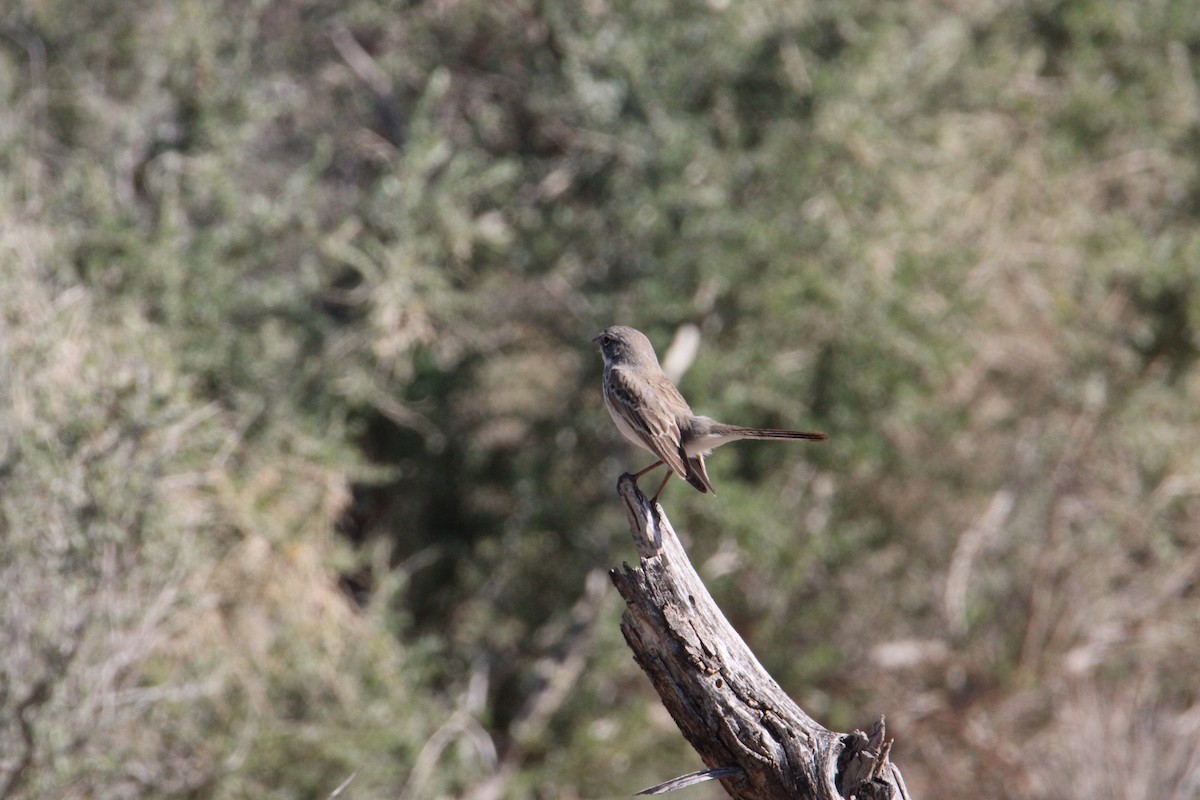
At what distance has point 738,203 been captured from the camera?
35.8 ft

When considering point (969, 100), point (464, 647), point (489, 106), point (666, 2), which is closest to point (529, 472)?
point (464, 647)

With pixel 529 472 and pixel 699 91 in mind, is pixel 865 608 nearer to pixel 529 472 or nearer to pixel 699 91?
pixel 529 472

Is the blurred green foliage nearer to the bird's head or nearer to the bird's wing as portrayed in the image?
the bird's head

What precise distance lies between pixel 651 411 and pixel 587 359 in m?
4.99

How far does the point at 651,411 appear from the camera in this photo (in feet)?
20.1

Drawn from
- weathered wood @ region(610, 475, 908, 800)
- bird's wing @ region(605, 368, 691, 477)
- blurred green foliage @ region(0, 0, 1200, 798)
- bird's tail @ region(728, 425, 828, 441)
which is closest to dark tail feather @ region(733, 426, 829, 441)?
bird's tail @ region(728, 425, 828, 441)

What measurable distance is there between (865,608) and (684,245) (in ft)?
14.6

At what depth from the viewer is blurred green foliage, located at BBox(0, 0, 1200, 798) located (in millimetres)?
9250

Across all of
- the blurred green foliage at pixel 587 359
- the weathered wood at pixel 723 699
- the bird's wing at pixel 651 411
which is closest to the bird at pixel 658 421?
the bird's wing at pixel 651 411

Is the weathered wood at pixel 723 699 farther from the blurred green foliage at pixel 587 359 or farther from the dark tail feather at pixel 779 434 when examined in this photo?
the blurred green foliage at pixel 587 359

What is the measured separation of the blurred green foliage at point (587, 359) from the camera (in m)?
9.25

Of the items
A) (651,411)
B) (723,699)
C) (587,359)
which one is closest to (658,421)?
(651,411)

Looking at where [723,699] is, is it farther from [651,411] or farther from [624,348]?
[624,348]

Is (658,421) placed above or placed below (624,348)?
below
